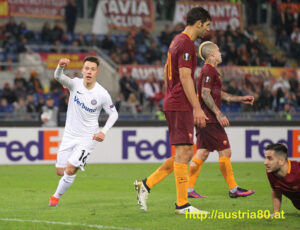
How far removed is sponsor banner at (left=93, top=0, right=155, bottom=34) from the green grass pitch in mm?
13068

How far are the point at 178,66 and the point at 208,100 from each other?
6.34 ft

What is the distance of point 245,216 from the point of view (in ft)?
25.6

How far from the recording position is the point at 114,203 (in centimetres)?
916

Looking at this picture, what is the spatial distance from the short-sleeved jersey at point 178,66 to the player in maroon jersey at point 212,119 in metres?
1.78

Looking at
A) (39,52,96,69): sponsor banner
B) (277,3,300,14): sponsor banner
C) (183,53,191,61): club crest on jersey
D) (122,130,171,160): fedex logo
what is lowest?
(122,130,171,160): fedex logo

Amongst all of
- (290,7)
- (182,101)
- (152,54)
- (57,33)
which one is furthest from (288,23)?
(182,101)

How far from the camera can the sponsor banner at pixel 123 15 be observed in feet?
88.3

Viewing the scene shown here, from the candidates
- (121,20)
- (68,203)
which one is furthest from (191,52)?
(121,20)

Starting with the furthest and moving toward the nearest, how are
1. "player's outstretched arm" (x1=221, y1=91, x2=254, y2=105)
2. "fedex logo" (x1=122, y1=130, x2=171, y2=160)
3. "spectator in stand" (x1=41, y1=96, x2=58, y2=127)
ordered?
1. "spectator in stand" (x1=41, y1=96, x2=58, y2=127)
2. "fedex logo" (x1=122, y1=130, x2=171, y2=160)
3. "player's outstretched arm" (x1=221, y1=91, x2=254, y2=105)

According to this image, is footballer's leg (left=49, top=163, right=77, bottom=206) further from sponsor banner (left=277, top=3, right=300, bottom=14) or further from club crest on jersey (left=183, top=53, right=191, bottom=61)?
sponsor banner (left=277, top=3, right=300, bottom=14)

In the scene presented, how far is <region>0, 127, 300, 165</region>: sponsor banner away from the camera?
1623 centimetres

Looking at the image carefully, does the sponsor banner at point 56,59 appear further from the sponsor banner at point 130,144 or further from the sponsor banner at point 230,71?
the sponsor banner at point 130,144

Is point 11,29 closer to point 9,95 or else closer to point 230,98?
point 9,95

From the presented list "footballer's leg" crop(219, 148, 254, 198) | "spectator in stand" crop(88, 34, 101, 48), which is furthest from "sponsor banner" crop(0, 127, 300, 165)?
"spectator in stand" crop(88, 34, 101, 48)
